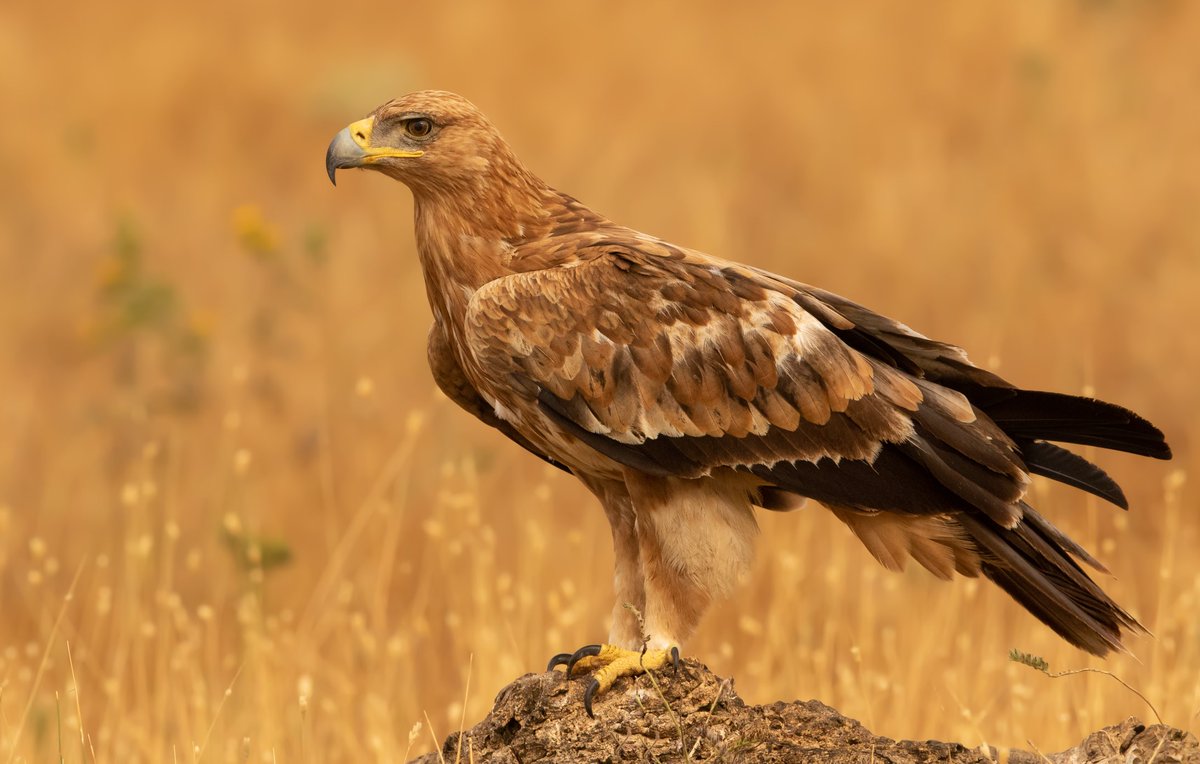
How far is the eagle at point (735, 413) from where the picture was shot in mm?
4996

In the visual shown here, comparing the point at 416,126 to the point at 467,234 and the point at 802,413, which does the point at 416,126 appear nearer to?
the point at 467,234

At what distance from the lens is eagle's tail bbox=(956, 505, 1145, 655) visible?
4.97 m

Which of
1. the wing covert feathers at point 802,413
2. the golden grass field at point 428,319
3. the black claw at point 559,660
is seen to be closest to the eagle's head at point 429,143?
Result: the wing covert feathers at point 802,413

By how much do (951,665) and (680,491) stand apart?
357 cm

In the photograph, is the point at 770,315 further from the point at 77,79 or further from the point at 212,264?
the point at 77,79

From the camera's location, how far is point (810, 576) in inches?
354

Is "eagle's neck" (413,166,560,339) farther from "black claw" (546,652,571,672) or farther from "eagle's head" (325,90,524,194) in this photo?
"black claw" (546,652,571,672)

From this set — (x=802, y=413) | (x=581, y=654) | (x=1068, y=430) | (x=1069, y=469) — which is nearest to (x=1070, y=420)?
(x=1068, y=430)

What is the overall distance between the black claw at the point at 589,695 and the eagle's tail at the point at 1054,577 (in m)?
1.37

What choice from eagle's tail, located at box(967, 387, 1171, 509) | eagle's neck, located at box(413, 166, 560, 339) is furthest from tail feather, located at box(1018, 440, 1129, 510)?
eagle's neck, located at box(413, 166, 560, 339)

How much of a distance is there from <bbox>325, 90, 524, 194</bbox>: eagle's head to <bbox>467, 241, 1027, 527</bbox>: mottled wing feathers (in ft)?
1.54

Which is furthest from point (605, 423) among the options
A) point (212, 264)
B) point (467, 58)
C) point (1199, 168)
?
point (467, 58)

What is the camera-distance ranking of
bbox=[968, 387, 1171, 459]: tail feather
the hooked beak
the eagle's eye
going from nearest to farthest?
bbox=[968, 387, 1171, 459]: tail feather < the hooked beak < the eagle's eye

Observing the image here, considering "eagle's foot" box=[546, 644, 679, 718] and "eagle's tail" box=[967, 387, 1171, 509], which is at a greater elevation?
"eagle's tail" box=[967, 387, 1171, 509]
